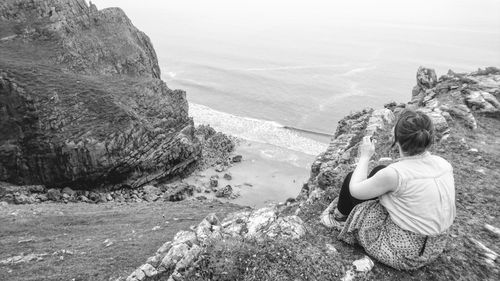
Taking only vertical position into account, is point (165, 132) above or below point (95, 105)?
below

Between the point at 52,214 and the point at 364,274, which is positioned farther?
the point at 52,214

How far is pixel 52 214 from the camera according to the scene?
63.2 ft

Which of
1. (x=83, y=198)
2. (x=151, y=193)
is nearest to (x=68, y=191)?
(x=83, y=198)

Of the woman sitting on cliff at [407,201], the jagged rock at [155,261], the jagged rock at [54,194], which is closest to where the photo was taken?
the woman sitting on cliff at [407,201]

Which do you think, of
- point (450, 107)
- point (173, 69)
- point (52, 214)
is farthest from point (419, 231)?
point (173, 69)

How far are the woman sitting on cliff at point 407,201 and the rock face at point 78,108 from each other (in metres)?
25.5

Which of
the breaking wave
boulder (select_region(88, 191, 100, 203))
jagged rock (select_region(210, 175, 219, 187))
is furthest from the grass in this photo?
the breaking wave

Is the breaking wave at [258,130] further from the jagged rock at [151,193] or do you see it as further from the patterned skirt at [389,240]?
the patterned skirt at [389,240]

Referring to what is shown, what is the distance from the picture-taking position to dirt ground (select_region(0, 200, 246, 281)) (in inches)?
464

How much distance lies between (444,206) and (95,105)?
98.1 feet

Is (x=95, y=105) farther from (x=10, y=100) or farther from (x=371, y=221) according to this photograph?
(x=371, y=221)

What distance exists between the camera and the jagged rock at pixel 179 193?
27.8m

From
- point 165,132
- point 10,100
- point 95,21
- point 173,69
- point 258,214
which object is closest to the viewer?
point 258,214

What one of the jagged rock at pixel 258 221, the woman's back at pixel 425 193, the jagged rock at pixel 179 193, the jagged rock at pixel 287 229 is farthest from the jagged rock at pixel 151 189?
the woman's back at pixel 425 193
